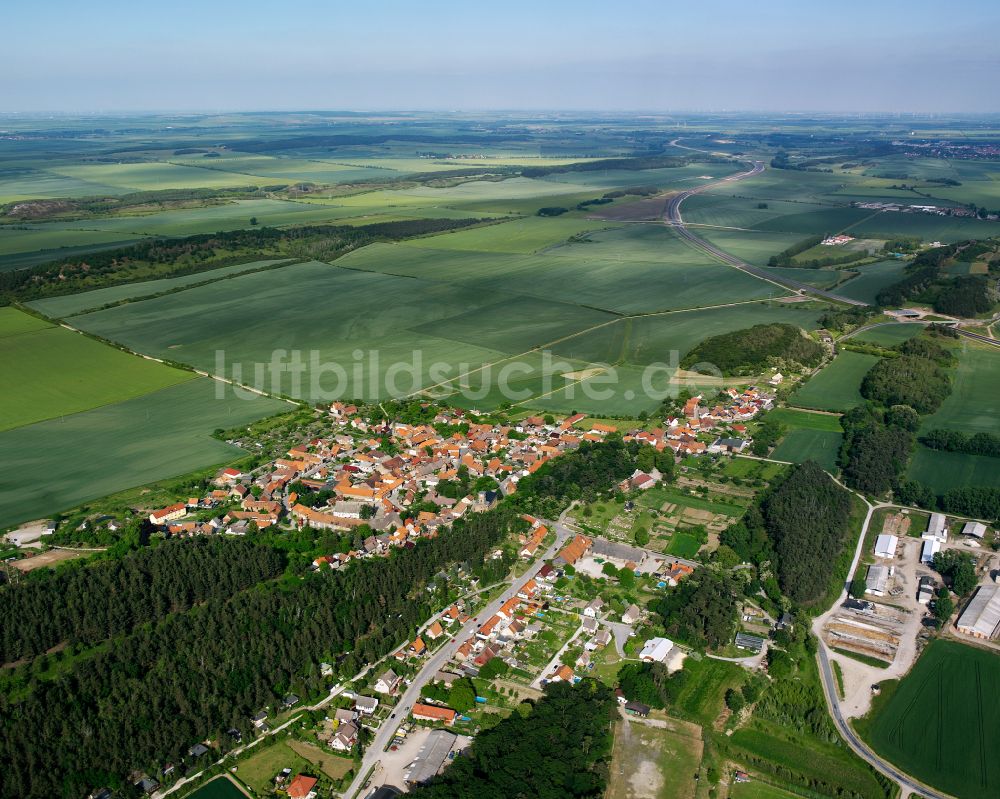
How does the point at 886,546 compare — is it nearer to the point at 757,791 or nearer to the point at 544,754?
the point at 757,791

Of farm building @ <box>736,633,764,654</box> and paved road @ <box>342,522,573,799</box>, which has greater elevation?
farm building @ <box>736,633,764,654</box>

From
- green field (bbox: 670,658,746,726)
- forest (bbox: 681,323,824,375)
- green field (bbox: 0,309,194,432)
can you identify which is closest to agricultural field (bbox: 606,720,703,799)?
green field (bbox: 670,658,746,726)

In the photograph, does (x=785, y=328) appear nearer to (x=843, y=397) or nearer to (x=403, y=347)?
(x=843, y=397)

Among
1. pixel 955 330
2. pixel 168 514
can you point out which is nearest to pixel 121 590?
pixel 168 514

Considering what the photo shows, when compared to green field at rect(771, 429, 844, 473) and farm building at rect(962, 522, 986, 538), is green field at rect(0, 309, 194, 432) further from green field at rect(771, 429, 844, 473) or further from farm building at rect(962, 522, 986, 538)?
farm building at rect(962, 522, 986, 538)

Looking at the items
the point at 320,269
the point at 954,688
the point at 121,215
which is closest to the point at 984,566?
the point at 954,688

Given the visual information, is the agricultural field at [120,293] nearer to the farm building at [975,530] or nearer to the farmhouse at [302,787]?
the farmhouse at [302,787]
